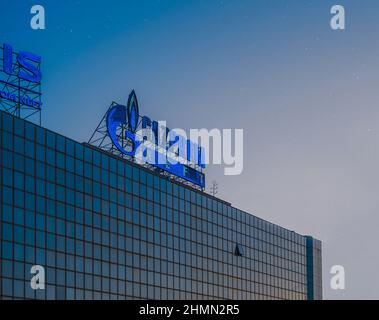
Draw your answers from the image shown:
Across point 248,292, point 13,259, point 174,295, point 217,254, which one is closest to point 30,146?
point 13,259

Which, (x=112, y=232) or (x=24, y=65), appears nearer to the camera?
(x=24, y=65)

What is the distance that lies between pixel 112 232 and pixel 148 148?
477 inches

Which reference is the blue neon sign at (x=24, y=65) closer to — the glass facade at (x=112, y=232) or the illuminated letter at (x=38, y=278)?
the glass facade at (x=112, y=232)

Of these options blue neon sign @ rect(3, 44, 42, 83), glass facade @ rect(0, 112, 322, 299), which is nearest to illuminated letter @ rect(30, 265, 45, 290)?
glass facade @ rect(0, 112, 322, 299)

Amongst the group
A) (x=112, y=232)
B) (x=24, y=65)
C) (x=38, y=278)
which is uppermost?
(x=24, y=65)

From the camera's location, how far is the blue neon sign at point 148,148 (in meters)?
85.6

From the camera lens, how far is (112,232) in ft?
275

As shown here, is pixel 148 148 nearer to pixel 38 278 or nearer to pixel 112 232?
pixel 112 232

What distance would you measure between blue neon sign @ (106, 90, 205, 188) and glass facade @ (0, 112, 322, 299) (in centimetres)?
172

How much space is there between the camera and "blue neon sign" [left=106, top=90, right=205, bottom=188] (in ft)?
281

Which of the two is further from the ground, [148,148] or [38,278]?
[148,148]

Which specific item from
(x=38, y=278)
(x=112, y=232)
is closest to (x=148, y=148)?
(x=112, y=232)

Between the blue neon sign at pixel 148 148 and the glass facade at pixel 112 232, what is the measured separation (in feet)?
5.63

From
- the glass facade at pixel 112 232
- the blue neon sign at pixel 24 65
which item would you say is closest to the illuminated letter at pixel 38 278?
the glass facade at pixel 112 232
